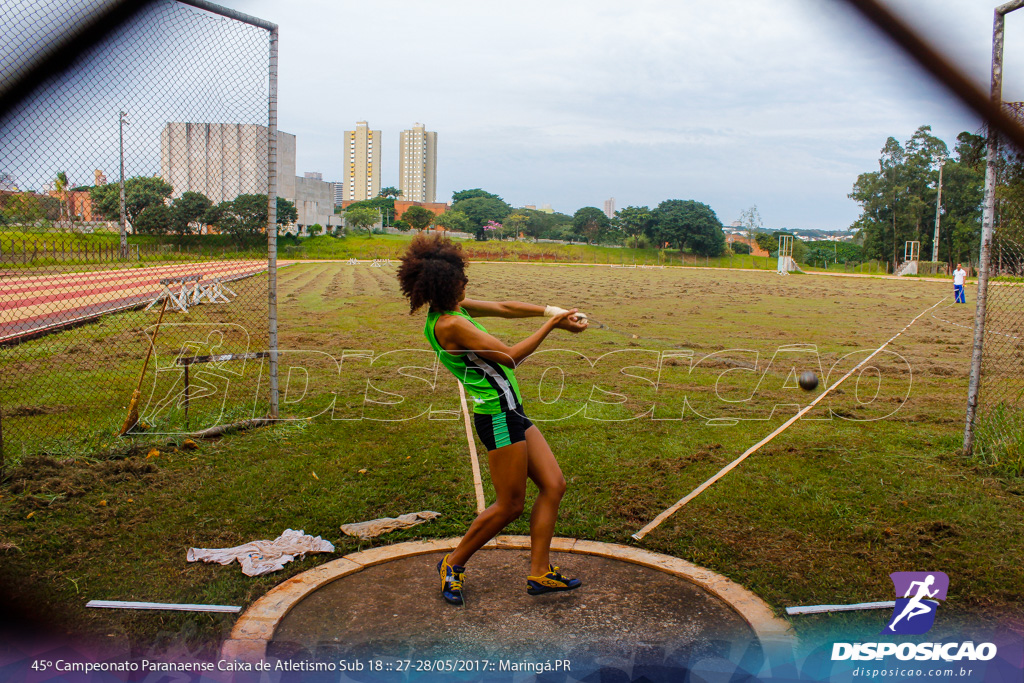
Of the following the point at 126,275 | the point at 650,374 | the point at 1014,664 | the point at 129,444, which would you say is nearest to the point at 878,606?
the point at 1014,664

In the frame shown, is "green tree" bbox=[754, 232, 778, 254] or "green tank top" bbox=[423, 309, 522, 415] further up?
"green tree" bbox=[754, 232, 778, 254]

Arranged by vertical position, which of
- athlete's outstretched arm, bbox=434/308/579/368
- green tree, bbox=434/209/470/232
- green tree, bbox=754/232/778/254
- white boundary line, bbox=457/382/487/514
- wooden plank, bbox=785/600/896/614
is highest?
green tree, bbox=434/209/470/232

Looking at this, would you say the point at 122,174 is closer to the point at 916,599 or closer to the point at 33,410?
the point at 33,410

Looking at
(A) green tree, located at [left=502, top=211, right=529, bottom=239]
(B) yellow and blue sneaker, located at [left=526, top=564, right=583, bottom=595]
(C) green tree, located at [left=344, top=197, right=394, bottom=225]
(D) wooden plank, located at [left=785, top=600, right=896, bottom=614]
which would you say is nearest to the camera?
(D) wooden plank, located at [left=785, top=600, right=896, bottom=614]

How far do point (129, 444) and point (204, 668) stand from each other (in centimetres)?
389

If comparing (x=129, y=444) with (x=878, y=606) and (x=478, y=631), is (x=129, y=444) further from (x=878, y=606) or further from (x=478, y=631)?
(x=878, y=606)

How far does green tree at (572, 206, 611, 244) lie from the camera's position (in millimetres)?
112637

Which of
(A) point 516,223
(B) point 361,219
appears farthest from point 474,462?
(A) point 516,223

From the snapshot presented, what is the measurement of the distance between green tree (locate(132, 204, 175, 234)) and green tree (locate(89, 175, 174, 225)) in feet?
0.11

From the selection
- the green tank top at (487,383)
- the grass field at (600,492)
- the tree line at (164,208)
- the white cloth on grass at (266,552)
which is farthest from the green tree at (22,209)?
the green tank top at (487,383)

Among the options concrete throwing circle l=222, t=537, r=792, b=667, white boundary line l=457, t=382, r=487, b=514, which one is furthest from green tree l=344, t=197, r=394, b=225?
concrete throwing circle l=222, t=537, r=792, b=667

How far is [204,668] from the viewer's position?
128 inches

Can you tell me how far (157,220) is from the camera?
6.09 m

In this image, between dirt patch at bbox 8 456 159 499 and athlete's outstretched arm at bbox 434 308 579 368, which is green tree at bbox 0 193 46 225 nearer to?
dirt patch at bbox 8 456 159 499
